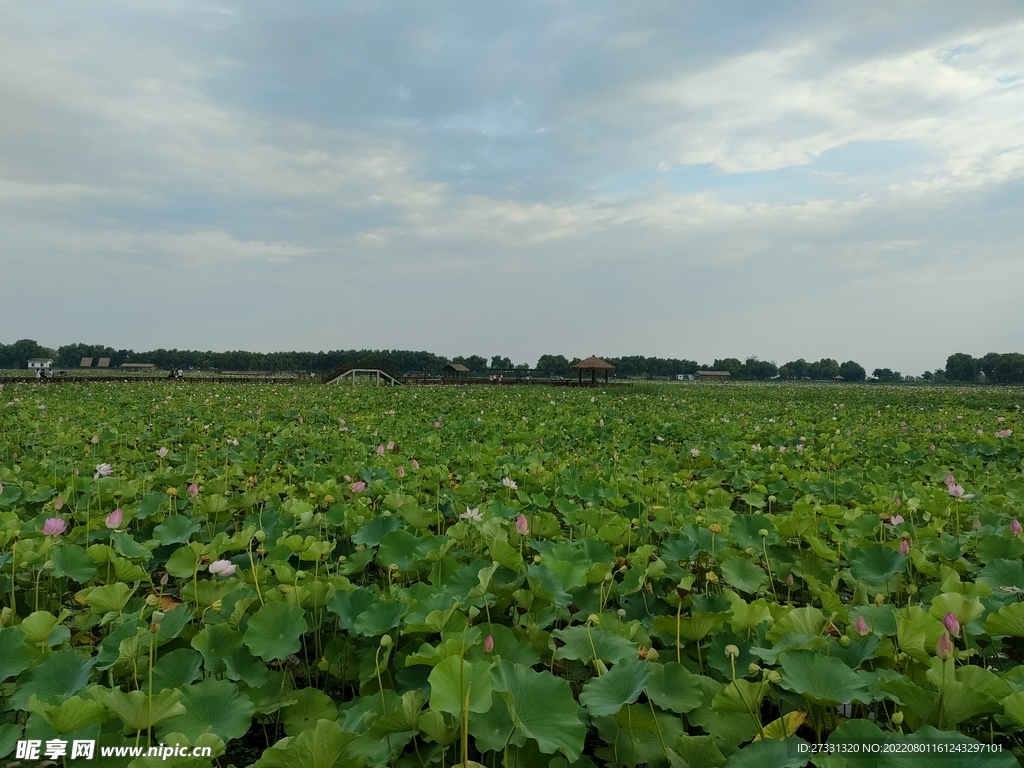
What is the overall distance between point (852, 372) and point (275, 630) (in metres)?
122

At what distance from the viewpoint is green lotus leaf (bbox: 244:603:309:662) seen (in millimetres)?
1423

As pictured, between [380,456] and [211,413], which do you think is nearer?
[380,456]

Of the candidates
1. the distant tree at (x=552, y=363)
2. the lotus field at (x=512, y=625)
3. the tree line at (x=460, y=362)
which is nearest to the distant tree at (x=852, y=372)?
the tree line at (x=460, y=362)

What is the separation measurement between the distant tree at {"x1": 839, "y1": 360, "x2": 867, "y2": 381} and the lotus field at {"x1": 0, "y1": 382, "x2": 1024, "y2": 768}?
117421mm

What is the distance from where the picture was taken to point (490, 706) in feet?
3.55

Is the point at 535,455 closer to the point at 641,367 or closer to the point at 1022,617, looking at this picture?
the point at 1022,617

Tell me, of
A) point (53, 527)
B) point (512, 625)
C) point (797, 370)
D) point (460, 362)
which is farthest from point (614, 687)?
point (797, 370)

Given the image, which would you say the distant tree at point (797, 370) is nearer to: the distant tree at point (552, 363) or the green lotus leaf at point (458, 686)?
the distant tree at point (552, 363)

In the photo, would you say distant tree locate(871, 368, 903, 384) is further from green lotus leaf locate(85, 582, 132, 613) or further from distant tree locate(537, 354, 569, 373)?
green lotus leaf locate(85, 582, 132, 613)

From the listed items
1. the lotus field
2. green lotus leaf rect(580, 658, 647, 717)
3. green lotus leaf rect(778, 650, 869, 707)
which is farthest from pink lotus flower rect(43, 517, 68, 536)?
green lotus leaf rect(778, 650, 869, 707)

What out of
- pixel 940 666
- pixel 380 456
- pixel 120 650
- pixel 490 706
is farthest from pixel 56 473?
pixel 940 666

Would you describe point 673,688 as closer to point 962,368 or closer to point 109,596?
point 109,596

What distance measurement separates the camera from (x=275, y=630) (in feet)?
4.86

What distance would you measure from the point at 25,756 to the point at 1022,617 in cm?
215
